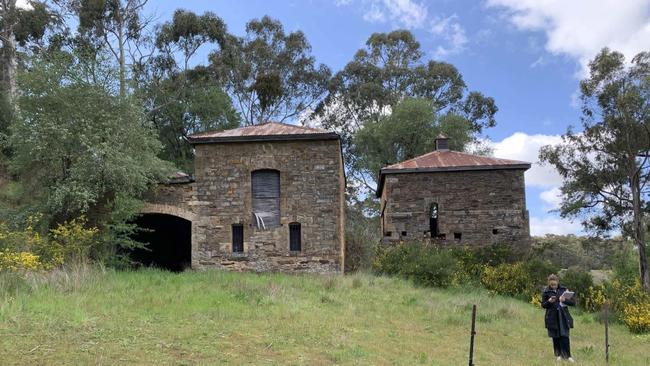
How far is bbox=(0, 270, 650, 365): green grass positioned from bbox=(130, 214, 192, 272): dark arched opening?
8627 mm

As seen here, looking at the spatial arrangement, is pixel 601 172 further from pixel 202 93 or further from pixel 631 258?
pixel 202 93

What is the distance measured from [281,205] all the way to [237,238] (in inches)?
75.0

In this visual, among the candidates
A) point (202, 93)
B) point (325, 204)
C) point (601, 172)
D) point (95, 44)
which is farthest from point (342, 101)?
point (325, 204)

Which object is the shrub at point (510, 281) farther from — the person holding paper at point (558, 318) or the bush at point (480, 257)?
the person holding paper at point (558, 318)

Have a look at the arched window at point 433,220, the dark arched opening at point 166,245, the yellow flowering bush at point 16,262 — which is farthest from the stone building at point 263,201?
the yellow flowering bush at point 16,262

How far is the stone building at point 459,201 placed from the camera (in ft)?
68.8

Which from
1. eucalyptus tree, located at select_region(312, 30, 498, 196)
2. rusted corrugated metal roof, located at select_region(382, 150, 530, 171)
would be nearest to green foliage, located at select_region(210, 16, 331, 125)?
eucalyptus tree, located at select_region(312, 30, 498, 196)

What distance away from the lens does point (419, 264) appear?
1850 cm

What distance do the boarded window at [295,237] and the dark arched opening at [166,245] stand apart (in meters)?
6.21

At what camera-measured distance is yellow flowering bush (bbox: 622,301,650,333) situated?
13172mm

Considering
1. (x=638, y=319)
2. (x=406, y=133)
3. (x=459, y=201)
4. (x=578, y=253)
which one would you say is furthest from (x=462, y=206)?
(x=578, y=253)

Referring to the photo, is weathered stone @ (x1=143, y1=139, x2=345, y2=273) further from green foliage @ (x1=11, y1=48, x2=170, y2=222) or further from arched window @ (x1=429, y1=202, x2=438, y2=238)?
arched window @ (x1=429, y1=202, x2=438, y2=238)

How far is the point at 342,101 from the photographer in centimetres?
3984

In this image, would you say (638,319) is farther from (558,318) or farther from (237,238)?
(237,238)
